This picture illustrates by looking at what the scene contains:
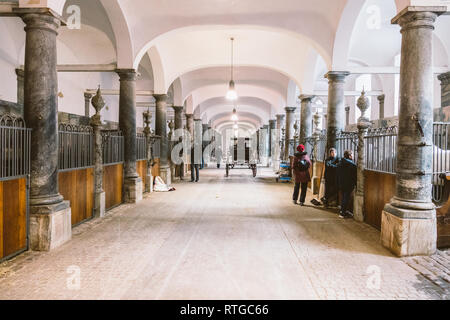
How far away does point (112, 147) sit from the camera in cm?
867

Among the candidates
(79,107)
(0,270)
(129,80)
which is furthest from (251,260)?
(79,107)

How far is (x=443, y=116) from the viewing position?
11734 millimetres

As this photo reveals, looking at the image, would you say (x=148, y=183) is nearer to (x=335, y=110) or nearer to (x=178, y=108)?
(x=335, y=110)

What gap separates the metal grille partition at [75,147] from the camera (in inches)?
247

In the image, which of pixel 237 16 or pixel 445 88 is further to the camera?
pixel 445 88

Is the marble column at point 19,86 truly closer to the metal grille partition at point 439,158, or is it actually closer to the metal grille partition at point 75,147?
the metal grille partition at point 75,147

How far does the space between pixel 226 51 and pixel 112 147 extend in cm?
673

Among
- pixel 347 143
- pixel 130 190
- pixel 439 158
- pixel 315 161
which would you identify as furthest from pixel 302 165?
pixel 130 190

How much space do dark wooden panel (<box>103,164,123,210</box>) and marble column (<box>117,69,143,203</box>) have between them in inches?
8.4

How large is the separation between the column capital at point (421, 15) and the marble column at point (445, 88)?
305 inches

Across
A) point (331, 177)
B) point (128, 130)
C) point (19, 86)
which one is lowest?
point (331, 177)

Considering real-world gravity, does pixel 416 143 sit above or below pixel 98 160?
above

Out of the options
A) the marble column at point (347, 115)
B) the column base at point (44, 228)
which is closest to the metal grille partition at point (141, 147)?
the column base at point (44, 228)

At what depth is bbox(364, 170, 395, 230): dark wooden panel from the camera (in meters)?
6.13
